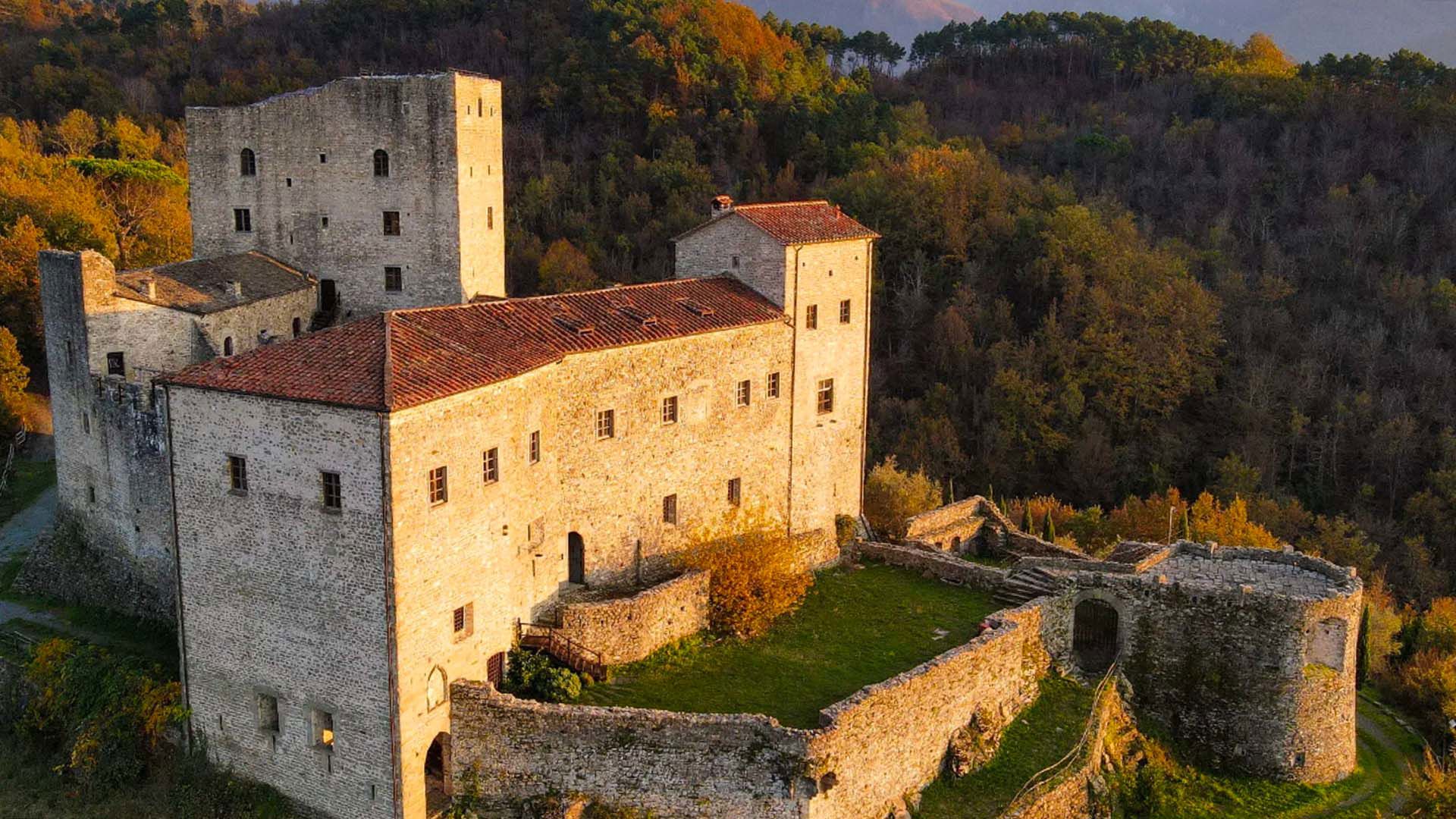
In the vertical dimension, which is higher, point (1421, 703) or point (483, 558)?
point (483, 558)

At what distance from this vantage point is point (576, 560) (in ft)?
81.6

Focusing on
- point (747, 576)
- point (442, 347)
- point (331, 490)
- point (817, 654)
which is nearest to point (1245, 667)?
point (817, 654)

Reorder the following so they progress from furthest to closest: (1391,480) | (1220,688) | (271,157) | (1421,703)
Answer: (1391,480)
(271,157)
(1421,703)
(1220,688)

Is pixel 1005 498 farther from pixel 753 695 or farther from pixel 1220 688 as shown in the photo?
pixel 753 695

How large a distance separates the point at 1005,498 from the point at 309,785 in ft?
117

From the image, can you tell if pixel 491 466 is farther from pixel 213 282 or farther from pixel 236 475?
pixel 213 282

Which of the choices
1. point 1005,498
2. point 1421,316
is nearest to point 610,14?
point 1005,498

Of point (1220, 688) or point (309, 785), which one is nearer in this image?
point (309, 785)

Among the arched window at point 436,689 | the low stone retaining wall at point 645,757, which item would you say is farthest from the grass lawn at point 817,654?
the arched window at point 436,689

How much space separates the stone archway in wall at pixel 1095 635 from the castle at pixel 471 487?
10 cm

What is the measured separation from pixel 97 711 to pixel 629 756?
35.8 ft

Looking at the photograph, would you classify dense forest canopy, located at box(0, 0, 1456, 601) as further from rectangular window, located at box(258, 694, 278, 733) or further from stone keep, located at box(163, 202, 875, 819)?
rectangular window, located at box(258, 694, 278, 733)

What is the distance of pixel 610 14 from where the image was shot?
7375 cm

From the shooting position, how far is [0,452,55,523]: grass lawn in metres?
34.3
